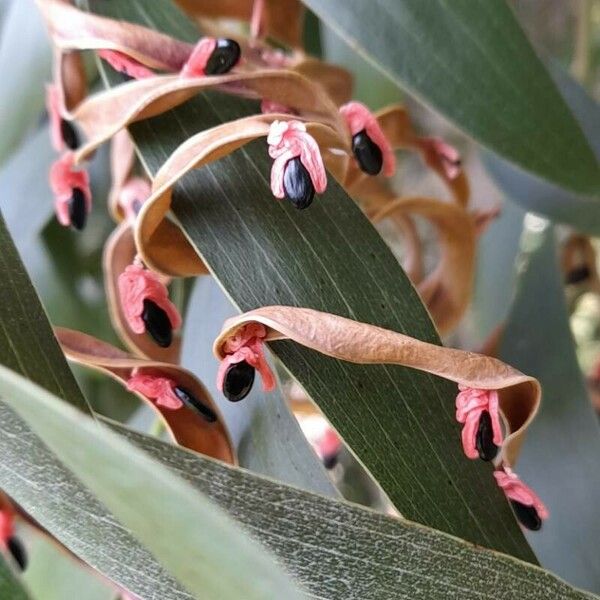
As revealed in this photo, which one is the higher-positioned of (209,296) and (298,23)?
(298,23)

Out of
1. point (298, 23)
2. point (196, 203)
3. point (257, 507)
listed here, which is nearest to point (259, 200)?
point (196, 203)

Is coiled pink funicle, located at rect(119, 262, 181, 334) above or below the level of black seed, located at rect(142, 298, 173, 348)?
above

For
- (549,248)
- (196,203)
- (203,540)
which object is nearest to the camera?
(203,540)

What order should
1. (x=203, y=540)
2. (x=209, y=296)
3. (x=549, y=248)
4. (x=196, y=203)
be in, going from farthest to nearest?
(x=549, y=248) < (x=209, y=296) < (x=196, y=203) < (x=203, y=540)

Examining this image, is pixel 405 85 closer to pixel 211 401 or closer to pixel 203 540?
pixel 211 401

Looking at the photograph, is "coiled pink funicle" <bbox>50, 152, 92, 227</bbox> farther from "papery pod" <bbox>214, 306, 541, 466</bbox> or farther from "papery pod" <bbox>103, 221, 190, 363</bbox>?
"papery pod" <bbox>214, 306, 541, 466</bbox>

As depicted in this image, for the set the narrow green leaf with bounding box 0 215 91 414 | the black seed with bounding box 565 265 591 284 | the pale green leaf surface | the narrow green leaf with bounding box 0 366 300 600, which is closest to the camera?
the narrow green leaf with bounding box 0 366 300 600

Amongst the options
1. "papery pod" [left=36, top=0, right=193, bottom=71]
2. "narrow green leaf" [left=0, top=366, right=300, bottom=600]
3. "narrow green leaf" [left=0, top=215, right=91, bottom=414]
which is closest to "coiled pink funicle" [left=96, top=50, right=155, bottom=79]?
"papery pod" [left=36, top=0, right=193, bottom=71]

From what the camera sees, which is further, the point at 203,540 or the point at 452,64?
the point at 452,64

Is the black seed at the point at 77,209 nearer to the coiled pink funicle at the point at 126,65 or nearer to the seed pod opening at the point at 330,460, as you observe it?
the coiled pink funicle at the point at 126,65
